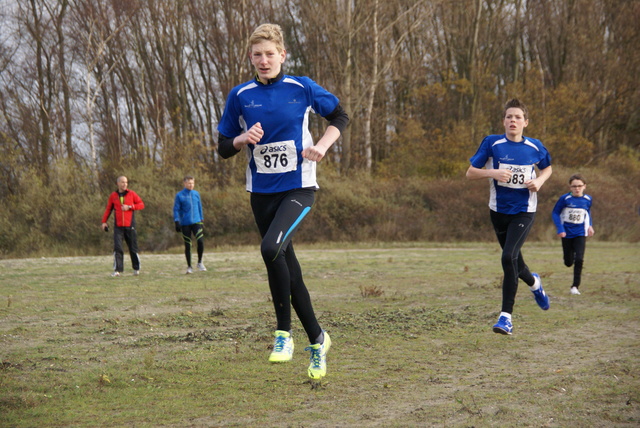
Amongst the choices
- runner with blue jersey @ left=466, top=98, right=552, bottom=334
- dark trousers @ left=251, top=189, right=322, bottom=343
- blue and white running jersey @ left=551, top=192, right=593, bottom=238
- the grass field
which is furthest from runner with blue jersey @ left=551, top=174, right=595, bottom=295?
dark trousers @ left=251, top=189, right=322, bottom=343

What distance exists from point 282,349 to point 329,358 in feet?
4.87

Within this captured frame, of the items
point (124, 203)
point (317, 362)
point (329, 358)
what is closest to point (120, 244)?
point (124, 203)

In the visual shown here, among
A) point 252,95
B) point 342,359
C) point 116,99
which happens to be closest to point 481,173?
point 342,359

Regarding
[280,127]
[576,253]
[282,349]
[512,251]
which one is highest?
[280,127]

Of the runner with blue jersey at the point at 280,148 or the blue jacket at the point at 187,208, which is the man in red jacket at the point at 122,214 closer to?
the blue jacket at the point at 187,208

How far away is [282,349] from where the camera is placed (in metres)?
5.16

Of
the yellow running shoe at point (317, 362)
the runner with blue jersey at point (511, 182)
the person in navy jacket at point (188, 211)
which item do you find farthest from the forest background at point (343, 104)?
the yellow running shoe at point (317, 362)

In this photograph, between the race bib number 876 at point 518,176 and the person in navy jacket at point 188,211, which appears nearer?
the race bib number 876 at point 518,176

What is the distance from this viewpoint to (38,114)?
1382 inches

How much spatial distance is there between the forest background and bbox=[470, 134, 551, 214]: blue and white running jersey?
69.3 feet

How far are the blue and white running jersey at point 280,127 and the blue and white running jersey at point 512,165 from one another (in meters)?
3.10

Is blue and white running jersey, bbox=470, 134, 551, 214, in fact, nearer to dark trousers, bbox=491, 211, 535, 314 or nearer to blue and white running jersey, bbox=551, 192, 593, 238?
dark trousers, bbox=491, 211, 535, 314

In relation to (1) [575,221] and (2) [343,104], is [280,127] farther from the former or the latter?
(2) [343,104]

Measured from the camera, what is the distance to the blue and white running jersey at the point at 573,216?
39.0 feet
